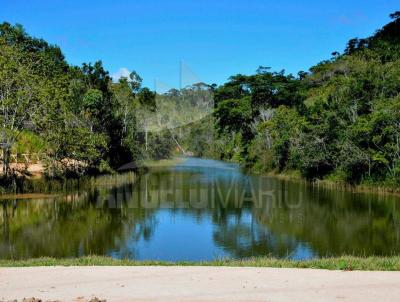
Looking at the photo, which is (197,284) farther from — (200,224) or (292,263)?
(200,224)

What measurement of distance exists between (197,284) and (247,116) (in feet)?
187

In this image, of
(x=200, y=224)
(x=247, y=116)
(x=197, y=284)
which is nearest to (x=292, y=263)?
(x=197, y=284)

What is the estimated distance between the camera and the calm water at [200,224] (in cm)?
1748

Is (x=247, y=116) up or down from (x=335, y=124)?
up

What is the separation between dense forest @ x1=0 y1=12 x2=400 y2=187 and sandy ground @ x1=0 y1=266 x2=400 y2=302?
74.2 ft

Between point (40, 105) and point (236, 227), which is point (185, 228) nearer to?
point (236, 227)

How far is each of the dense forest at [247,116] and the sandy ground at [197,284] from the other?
74.2ft

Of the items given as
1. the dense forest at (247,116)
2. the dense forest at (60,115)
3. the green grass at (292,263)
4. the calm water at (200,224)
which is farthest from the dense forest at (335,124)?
the green grass at (292,263)

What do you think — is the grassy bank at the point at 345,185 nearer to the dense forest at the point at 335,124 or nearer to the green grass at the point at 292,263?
the dense forest at the point at 335,124

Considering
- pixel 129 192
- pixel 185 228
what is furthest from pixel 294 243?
pixel 129 192

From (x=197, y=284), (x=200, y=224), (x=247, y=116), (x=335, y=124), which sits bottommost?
(x=200, y=224)

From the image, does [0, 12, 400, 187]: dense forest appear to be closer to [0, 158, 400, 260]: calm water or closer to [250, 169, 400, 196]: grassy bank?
[250, 169, 400, 196]: grassy bank

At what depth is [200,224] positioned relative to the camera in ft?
76.0

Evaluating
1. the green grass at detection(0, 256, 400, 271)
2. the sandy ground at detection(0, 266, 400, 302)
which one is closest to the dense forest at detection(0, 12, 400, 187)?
the green grass at detection(0, 256, 400, 271)
